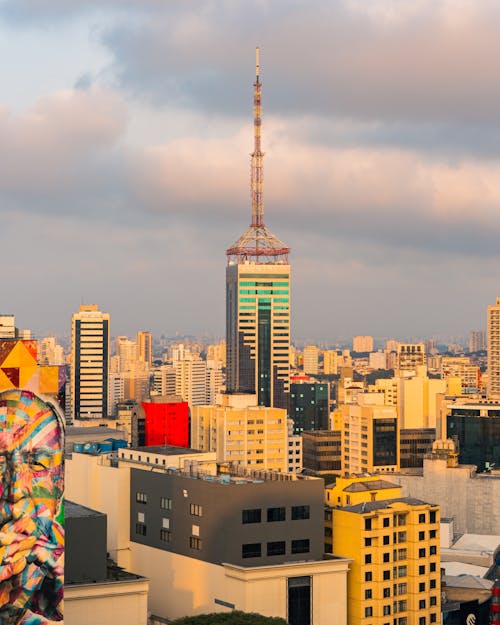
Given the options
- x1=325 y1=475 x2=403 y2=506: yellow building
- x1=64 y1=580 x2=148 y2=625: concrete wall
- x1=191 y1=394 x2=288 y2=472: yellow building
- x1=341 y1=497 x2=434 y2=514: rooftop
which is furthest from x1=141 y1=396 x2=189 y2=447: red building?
x1=64 y1=580 x2=148 y2=625: concrete wall

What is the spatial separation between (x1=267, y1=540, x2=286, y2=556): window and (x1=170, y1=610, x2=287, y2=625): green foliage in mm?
4240

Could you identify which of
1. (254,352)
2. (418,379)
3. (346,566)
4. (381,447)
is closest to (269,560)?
(346,566)

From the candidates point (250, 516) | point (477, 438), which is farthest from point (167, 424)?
point (250, 516)

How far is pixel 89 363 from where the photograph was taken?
557 feet

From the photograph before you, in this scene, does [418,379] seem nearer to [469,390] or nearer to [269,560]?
[469,390]

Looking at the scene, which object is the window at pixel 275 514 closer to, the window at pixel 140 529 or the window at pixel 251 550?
the window at pixel 251 550

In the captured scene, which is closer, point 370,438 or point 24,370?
point 24,370

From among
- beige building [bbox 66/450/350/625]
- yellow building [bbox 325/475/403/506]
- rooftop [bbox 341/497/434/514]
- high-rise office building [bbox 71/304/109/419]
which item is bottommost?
beige building [bbox 66/450/350/625]

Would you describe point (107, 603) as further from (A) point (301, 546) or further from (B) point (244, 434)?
(B) point (244, 434)

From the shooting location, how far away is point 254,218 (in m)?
175

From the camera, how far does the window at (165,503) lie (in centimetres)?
5862

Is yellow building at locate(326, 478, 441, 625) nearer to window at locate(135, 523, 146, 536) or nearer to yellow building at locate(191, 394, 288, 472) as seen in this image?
window at locate(135, 523, 146, 536)

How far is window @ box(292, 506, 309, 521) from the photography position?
56156mm

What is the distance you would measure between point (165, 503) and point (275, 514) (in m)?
5.68
